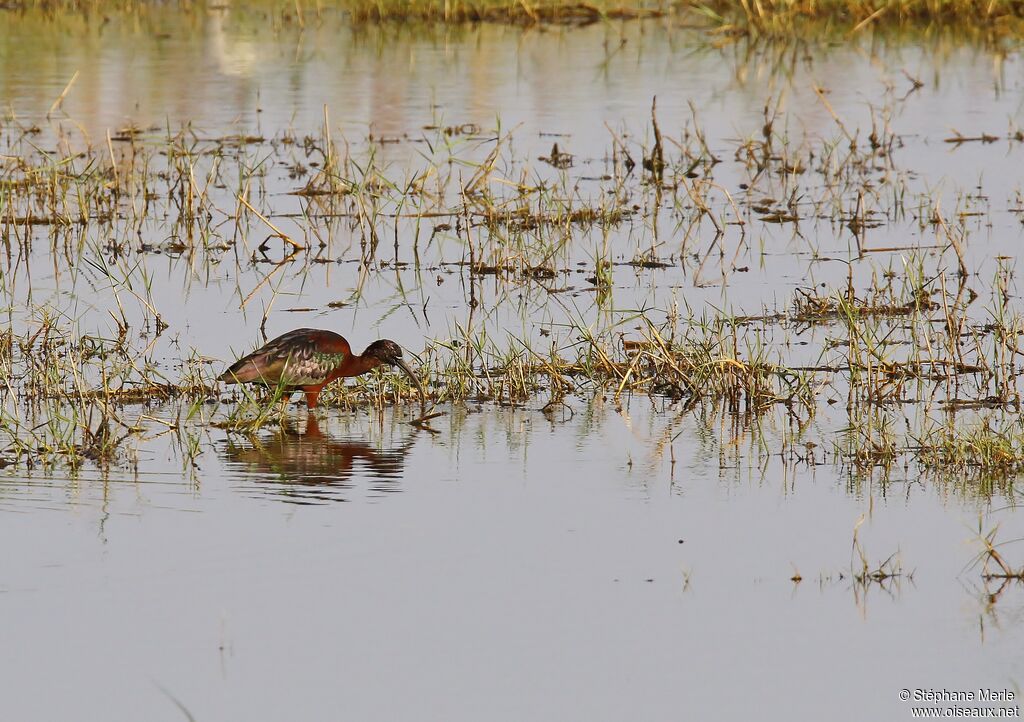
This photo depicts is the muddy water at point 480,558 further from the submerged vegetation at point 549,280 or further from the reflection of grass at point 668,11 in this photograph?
the reflection of grass at point 668,11

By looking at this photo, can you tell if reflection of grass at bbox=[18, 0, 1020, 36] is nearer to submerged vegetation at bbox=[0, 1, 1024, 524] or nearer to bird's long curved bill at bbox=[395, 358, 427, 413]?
submerged vegetation at bbox=[0, 1, 1024, 524]

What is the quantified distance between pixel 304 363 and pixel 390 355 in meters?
0.46

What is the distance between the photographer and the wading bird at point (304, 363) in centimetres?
841

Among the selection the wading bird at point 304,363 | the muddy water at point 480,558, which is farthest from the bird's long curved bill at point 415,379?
the muddy water at point 480,558

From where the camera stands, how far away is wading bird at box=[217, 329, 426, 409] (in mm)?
8414

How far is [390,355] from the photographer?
8688 mm

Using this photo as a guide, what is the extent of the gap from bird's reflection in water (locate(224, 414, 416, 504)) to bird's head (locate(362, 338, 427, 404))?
0.55 m

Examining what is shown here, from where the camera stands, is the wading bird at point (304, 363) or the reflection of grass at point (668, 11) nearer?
the wading bird at point (304, 363)

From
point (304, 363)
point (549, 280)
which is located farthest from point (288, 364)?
point (549, 280)

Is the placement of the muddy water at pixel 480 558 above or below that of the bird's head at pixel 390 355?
below

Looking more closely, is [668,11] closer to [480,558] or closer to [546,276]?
[546,276]

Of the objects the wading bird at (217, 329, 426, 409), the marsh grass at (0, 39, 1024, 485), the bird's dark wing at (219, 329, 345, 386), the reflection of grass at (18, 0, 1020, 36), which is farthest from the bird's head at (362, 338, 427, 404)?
the reflection of grass at (18, 0, 1020, 36)

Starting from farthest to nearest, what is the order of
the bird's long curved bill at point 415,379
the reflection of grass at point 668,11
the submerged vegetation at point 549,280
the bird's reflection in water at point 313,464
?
1. the reflection of grass at point 668,11
2. the bird's long curved bill at point 415,379
3. the submerged vegetation at point 549,280
4. the bird's reflection in water at point 313,464

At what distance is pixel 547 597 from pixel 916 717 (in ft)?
4.53
